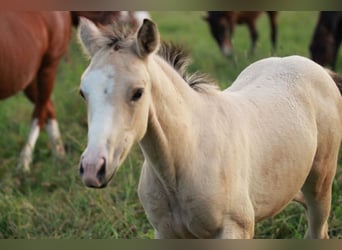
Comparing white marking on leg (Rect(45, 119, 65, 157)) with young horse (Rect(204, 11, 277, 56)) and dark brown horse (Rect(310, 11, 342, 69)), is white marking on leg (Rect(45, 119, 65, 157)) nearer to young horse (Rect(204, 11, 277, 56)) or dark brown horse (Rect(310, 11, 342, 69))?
dark brown horse (Rect(310, 11, 342, 69))

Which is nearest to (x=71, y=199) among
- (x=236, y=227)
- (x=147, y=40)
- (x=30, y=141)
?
(x=30, y=141)

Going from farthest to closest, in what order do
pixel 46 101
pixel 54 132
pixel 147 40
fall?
pixel 46 101 → pixel 54 132 → pixel 147 40

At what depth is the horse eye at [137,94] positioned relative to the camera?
2234 mm

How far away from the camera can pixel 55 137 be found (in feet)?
18.8

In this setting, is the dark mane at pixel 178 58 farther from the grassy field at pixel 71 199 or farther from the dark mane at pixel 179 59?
the grassy field at pixel 71 199

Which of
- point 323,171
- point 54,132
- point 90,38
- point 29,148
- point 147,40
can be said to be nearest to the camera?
point 147,40

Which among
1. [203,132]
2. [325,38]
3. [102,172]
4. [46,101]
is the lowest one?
[46,101]

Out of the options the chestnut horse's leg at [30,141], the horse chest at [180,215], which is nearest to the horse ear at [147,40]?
the horse chest at [180,215]

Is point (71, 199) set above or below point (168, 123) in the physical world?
below

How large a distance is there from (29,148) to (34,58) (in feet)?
2.31

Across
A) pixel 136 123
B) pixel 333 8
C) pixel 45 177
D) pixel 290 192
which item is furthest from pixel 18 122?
pixel 333 8

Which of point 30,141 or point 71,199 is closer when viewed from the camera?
point 71,199

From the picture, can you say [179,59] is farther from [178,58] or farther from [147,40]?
[147,40]

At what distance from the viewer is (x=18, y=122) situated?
6363 mm
